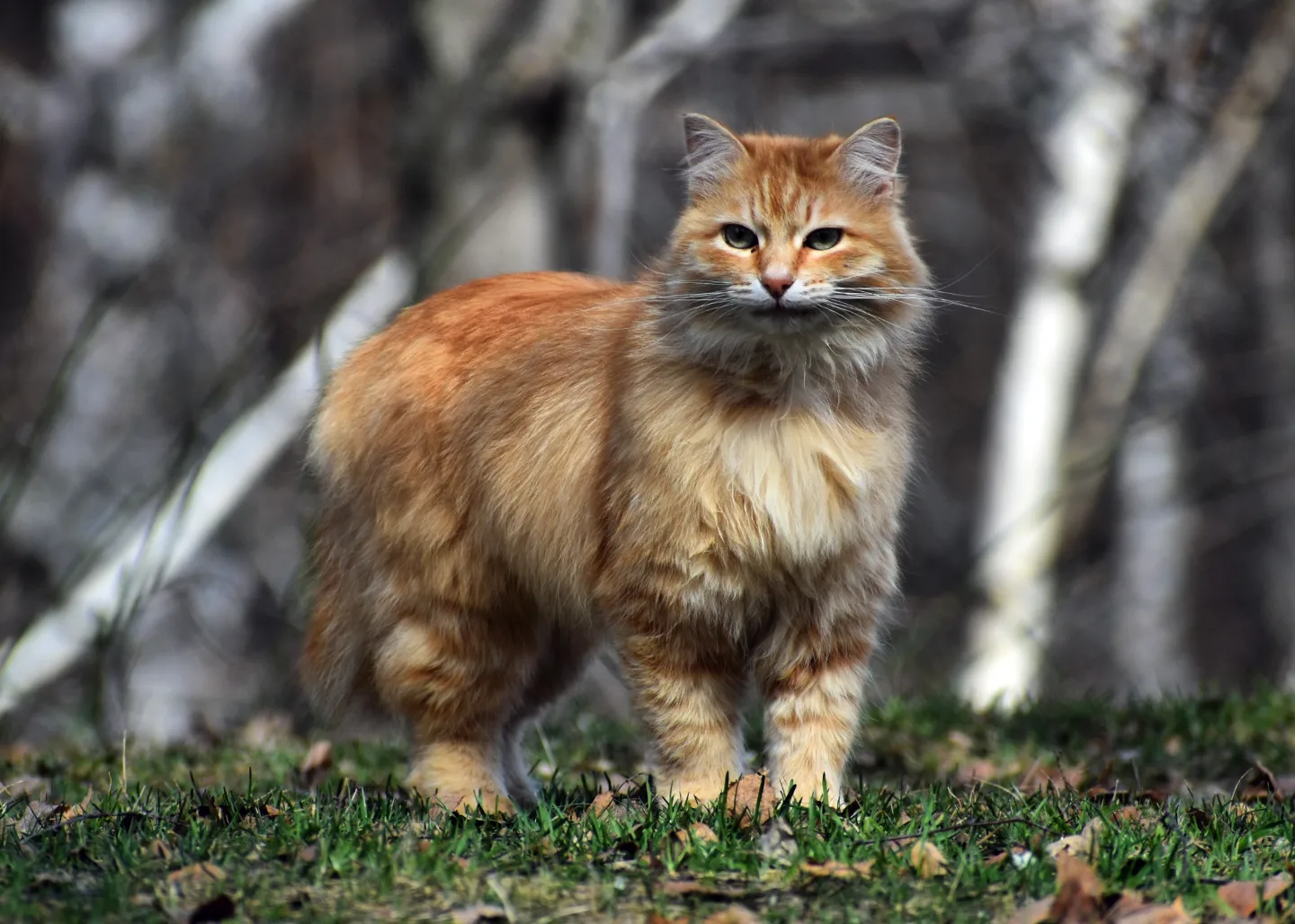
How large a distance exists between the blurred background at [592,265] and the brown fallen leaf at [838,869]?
1703mm

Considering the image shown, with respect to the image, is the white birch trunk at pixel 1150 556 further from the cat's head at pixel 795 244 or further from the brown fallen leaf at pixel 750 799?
the brown fallen leaf at pixel 750 799

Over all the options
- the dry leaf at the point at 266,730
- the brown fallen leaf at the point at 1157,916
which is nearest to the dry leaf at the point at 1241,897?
the brown fallen leaf at the point at 1157,916

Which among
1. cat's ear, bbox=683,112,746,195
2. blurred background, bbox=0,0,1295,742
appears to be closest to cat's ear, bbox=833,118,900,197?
cat's ear, bbox=683,112,746,195

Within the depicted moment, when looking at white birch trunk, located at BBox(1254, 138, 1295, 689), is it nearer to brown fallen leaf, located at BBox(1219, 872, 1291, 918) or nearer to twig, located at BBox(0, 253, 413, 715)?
twig, located at BBox(0, 253, 413, 715)

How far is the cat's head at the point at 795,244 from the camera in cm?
434

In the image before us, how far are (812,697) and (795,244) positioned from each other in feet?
4.46

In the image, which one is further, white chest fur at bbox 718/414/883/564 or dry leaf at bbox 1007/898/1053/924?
white chest fur at bbox 718/414/883/564

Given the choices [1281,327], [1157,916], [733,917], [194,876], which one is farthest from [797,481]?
[1281,327]

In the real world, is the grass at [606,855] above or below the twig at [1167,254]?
below

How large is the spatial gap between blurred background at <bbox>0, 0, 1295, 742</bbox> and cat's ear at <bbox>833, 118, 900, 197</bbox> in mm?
438

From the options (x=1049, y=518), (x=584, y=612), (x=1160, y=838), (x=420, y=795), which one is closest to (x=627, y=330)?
(x=584, y=612)

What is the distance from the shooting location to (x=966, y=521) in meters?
18.7

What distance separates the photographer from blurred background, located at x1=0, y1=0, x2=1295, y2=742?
8.23 metres

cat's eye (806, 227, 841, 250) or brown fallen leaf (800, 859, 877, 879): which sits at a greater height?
cat's eye (806, 227, 841, 250)
